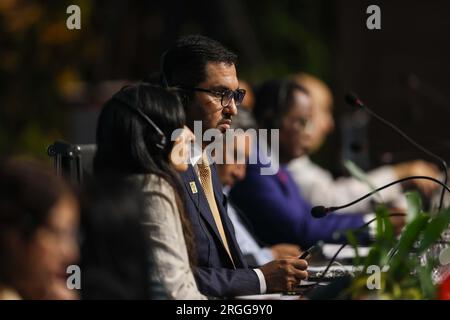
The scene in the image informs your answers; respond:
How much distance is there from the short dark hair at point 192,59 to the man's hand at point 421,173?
2.47m

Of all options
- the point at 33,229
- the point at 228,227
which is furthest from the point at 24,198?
the point at 228,227

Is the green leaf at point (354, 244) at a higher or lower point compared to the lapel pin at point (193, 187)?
lower

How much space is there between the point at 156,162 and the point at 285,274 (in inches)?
22.2

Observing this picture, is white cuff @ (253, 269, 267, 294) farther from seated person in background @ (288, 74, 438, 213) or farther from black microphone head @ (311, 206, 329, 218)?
seated person in background @ (288, 74, 438, 213)

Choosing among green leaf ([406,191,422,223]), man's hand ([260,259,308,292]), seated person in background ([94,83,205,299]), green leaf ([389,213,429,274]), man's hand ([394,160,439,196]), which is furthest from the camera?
man's hand ([394,160,439,196])

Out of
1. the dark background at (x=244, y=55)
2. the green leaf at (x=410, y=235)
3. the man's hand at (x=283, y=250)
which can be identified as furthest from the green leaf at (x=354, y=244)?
the dark background at (x=244, y=55)

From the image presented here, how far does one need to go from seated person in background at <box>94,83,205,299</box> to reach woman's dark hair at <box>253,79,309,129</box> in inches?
115

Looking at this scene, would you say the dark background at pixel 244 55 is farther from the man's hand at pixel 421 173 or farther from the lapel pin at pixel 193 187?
the lapel pin at pixel 193 187

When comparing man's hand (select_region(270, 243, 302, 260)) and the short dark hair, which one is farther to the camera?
man's hand (select_region(270, 243, 302, 260))

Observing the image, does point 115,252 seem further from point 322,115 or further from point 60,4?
point 60,4

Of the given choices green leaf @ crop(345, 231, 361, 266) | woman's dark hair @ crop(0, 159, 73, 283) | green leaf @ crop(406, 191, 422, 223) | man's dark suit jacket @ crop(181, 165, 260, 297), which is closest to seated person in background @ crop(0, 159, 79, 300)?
woman's dark hair @ crop(0, 159, 73, 283)

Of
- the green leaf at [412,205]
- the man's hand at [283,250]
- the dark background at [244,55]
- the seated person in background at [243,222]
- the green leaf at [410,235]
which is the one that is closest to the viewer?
the green leaf at [410,235]

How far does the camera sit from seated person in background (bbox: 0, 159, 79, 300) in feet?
8.00

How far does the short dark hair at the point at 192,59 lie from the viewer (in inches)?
152
